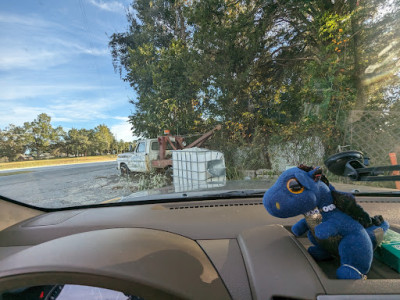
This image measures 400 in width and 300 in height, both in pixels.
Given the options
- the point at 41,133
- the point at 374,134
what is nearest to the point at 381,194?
the point at 374,134

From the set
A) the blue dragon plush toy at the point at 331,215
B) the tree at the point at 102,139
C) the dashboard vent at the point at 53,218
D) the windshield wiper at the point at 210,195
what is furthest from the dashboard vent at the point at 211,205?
the tree at the point at 102,139

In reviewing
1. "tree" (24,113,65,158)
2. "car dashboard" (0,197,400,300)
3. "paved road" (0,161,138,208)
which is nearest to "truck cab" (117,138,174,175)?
"paved road" (0,161,138,208)

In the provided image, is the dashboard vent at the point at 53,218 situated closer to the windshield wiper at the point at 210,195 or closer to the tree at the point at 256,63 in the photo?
the windshield wiper at the point at 210,195

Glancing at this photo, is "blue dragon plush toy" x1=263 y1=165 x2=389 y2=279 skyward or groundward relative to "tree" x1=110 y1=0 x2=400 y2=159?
groundward

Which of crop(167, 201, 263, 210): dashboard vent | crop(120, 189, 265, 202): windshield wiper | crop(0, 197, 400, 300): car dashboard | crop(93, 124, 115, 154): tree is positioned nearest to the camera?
crop(0, 197, 400, 300): car dashboard

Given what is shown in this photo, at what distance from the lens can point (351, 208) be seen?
43.2 inches

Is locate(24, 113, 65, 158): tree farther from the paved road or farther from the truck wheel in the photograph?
the truck wheel

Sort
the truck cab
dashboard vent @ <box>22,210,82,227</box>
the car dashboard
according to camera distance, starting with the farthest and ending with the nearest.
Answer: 1. the truck cab
2. dashboard vent @ <box>22,210,82,227</box>
3. the car dashboard

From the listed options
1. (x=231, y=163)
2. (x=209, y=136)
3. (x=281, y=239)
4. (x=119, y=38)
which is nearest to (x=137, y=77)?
(x=119, y=38)

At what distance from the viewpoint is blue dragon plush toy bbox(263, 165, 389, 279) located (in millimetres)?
1042

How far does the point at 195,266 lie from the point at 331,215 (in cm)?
84

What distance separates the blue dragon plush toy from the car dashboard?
10cm

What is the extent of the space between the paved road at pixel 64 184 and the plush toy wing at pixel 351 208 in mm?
2514

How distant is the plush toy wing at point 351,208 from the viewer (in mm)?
1097
